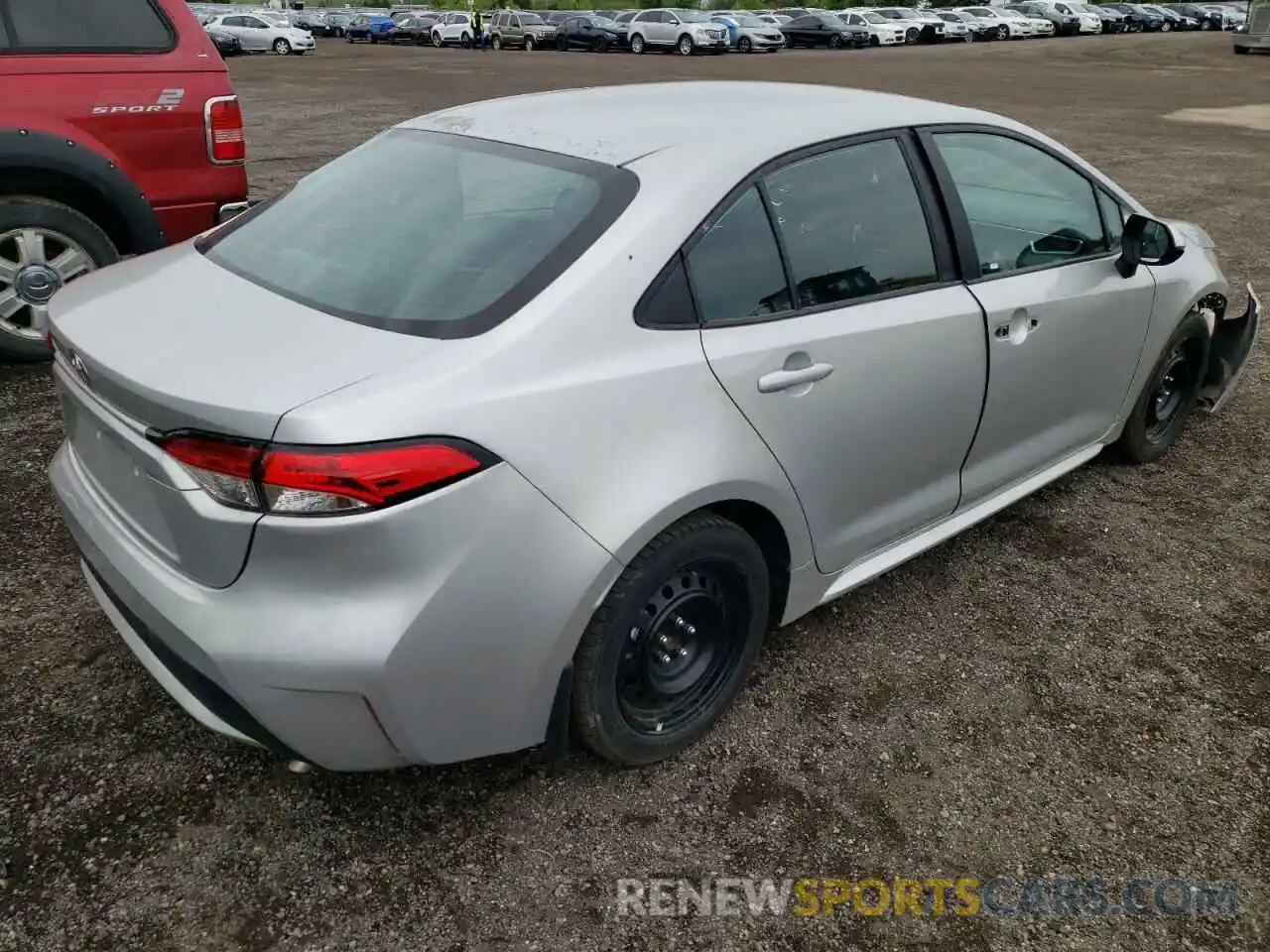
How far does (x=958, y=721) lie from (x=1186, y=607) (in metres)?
1.12

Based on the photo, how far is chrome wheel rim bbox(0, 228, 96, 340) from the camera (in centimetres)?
465

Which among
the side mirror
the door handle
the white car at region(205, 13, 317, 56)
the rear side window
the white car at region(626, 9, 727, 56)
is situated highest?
the rear side window

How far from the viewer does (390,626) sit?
1903 millimetres

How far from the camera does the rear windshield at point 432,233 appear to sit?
86.3 inches

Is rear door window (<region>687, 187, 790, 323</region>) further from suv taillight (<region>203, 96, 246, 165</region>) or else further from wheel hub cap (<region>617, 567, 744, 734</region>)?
suv taillight (<region>203, 96, 246, 165</region>)

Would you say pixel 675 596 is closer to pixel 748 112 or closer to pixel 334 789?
pixel 334 789

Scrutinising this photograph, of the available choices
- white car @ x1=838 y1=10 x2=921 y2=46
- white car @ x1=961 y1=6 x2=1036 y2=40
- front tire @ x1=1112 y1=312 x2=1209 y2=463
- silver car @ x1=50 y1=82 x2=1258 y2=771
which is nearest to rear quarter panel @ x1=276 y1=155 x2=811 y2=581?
silver car @ x1=50 y1=82 x2=1258 y2=771

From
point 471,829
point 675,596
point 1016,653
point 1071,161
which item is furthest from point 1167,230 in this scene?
point 471,829

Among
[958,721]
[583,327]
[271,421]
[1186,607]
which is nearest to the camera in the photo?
[271,421]

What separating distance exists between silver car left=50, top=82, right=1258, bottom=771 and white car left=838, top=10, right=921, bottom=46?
135 ft

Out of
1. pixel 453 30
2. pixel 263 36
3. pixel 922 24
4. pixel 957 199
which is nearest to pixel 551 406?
pixel 957 199

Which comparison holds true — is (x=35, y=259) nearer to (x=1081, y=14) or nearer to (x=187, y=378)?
(x=187, y=378)

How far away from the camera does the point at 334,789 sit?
2469 millimetres

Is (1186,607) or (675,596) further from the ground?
(675,596)
